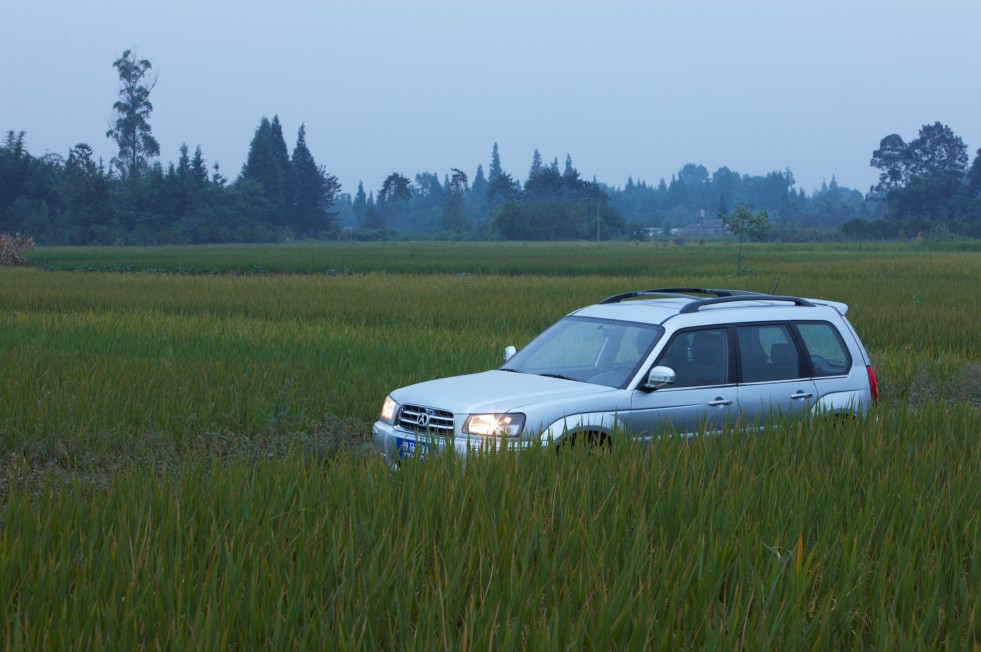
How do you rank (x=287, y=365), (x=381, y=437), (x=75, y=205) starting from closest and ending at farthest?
1. (x=381, y=437)
2. (x=287, y=365)
3. (x=75, y=205)

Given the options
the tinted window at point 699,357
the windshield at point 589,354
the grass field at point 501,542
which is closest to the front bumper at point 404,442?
the grass field at point 501,542

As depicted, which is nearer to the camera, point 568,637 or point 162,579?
point 568,637

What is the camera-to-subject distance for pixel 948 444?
697cm

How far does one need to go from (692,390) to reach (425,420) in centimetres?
215

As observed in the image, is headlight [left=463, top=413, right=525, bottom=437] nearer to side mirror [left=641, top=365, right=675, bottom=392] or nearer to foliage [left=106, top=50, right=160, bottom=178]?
side mirror [left=641, top=365, right=675, bottom=392]

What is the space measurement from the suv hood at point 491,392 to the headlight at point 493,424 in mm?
49

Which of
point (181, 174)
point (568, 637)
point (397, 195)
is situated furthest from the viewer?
point (397, 195)

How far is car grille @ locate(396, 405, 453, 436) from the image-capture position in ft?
24.8

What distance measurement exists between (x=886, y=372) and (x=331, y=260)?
141ft

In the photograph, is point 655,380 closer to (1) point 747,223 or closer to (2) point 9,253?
(1) point 747,223

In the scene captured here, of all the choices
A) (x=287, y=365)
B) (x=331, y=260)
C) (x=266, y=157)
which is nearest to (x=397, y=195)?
(x=266, y=157)

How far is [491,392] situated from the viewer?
Result: 7805mm

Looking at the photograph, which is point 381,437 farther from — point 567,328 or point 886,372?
point 886,372

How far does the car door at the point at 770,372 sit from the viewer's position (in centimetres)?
852
